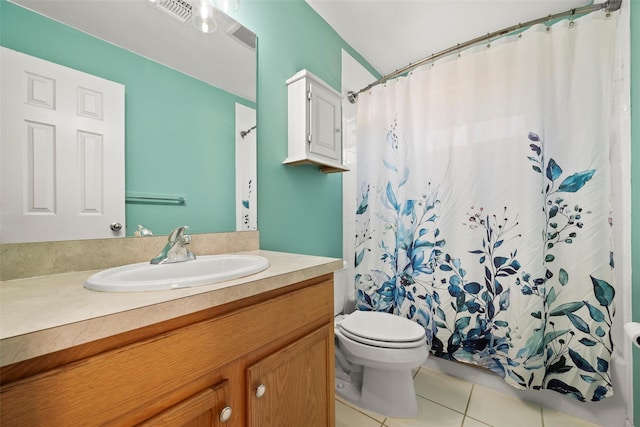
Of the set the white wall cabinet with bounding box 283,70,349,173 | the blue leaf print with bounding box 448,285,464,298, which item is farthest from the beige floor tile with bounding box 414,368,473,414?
the white wall cabinet with bounding box 283,70,349,173

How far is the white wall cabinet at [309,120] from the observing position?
54.9 inches

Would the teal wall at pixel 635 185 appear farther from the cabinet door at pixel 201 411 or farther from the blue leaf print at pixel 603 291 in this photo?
the cabinet door at pixel 201 411

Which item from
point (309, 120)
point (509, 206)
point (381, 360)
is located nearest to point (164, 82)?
point (309, 120)

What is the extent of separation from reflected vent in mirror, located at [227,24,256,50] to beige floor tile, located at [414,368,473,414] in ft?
7.03

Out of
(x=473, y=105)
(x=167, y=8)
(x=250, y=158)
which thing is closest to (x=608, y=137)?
(x=473, y=105)

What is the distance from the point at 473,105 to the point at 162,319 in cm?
182

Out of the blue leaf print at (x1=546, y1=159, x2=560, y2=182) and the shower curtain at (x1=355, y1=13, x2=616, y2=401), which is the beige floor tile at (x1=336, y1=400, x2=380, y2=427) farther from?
A: the blue leaf print at (x1=546, y1=159, x2=560, y2=182)

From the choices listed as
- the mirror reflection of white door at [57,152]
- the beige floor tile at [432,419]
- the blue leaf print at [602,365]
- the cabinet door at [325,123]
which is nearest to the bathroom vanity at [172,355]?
the mirror reflection of white door at [57,152]

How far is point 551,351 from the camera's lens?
1331 millimetres

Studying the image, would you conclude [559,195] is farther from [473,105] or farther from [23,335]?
[23,335]

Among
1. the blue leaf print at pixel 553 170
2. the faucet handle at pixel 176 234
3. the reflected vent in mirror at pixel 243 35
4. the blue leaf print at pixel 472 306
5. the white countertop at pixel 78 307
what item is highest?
the reflected vent in mirror at pixel 243 35

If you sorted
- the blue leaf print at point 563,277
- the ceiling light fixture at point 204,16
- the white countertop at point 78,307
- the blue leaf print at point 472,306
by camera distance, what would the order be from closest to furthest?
the white countertop at point 78,307, the ceiling light fixture at point 204,16, the blue leaf print at point 563,277, the blue leaf print at point 472,306

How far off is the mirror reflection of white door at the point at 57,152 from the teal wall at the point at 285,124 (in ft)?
1.99

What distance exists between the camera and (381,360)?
49.6 inches
